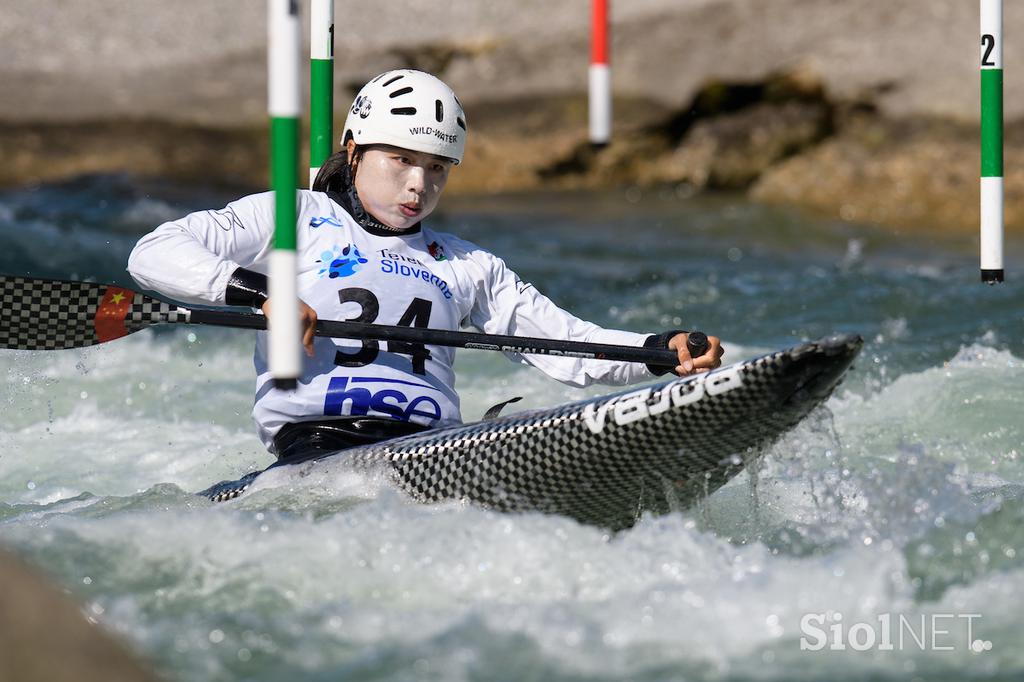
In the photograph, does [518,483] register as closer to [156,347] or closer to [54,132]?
[156,347]

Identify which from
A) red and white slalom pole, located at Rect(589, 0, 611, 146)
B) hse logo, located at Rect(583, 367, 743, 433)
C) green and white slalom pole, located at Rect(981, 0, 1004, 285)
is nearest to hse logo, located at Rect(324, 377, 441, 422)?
hse logo, located at Rect(583, 367, 743, 433)

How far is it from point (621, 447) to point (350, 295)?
99 centimetres

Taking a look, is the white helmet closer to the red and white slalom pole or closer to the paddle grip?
the paddle grip

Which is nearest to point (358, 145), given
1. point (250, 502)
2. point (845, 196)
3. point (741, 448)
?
point (250, 502)

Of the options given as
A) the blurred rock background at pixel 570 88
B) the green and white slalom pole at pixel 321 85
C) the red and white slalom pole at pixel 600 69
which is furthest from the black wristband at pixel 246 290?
the blurred rock background at pixel 570 88

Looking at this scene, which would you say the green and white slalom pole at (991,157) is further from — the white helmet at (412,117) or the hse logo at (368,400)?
the hse logo at (368,400)

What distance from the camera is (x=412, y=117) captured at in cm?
422

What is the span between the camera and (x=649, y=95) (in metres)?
12.5

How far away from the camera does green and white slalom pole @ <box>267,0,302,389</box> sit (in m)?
3.02

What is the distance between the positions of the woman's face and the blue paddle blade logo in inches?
6.3

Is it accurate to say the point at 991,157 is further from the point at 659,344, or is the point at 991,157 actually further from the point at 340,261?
the point at 340,261


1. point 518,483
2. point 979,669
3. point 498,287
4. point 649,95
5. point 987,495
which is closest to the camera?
point 979,669

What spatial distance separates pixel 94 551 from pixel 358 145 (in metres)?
1.53

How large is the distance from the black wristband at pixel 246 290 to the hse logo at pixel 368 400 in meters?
0.38
